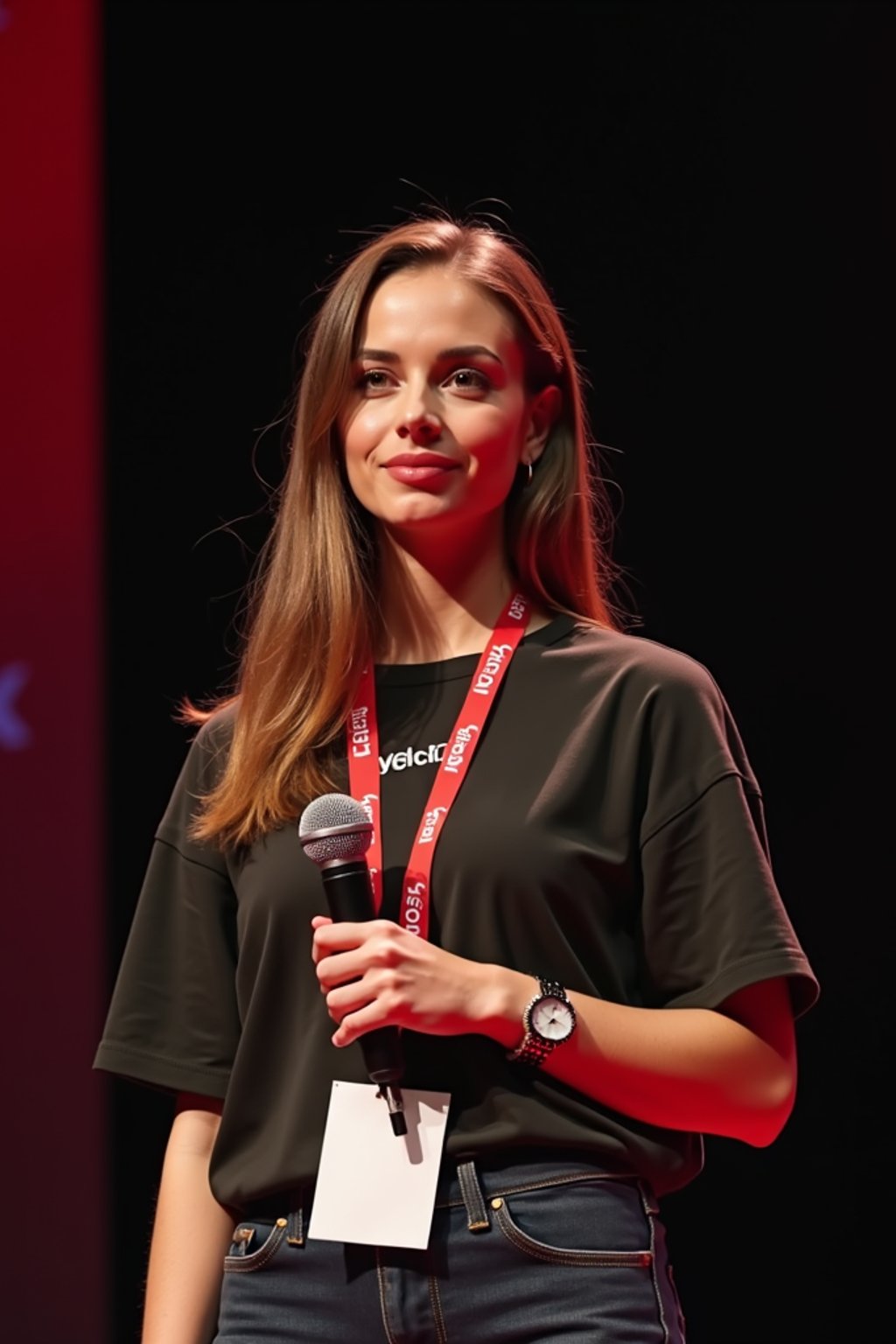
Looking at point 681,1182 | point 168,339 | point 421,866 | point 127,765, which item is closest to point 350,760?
point 421,866

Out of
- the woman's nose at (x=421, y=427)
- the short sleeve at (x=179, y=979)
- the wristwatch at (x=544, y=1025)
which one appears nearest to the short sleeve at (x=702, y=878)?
the wristwatch at (x=544, y=1025)

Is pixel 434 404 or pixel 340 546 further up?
pixel 434 404

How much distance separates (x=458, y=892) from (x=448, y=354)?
668 millimetres

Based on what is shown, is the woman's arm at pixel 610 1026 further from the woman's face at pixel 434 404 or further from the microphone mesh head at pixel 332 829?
the woman's face at pixel 434 404

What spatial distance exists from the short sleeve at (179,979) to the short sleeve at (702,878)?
0.53 metres

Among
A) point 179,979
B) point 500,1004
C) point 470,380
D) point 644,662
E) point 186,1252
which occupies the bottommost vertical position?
point 186,1252

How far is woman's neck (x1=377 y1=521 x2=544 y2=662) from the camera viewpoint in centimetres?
226

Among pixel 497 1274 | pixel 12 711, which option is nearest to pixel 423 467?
pixel 497 1274

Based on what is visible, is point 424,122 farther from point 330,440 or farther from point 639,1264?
point 639,1264

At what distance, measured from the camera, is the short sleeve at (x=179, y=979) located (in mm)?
2186

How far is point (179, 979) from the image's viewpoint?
7.33 ft

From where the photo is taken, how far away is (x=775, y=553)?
11.6 feet

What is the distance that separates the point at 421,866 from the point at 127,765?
5.90ft

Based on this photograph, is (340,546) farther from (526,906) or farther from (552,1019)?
(552,1019)
